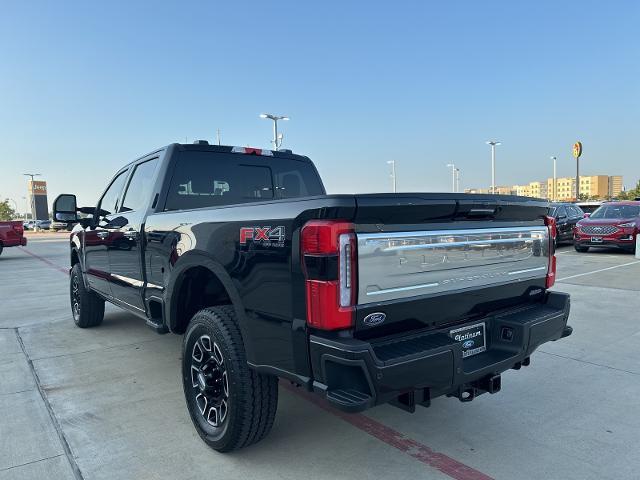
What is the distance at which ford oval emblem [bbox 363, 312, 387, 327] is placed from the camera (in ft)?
7.06

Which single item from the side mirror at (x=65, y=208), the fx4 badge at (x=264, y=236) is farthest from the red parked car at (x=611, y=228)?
the fx4 badge at (x=264, y=236)

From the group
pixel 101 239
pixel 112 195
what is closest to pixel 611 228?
pixel 112 195

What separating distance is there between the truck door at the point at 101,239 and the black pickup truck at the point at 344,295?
116 cm

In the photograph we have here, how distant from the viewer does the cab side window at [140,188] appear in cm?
399

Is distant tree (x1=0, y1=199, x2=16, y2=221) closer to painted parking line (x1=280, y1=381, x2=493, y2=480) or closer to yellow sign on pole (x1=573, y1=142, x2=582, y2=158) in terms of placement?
yellow sign on pole (x1=573, y1=142, x2=582, y2=158)

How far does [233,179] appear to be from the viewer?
4184mm

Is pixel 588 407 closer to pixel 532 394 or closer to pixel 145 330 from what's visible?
pixel 532 394

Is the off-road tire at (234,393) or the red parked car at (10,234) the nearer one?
the off-road tire at (234,393)

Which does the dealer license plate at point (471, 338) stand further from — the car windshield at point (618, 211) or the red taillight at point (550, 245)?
the car windshield at point (618, 211)

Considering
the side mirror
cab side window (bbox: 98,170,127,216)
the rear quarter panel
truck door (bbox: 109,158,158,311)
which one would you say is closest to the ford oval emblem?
the rear quarter panel

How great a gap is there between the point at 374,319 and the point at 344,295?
0.77 feet

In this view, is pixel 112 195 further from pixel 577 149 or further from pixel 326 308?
pixel 577 149

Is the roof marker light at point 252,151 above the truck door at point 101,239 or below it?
above

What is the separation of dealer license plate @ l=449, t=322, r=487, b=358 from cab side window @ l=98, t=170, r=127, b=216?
146 inches
